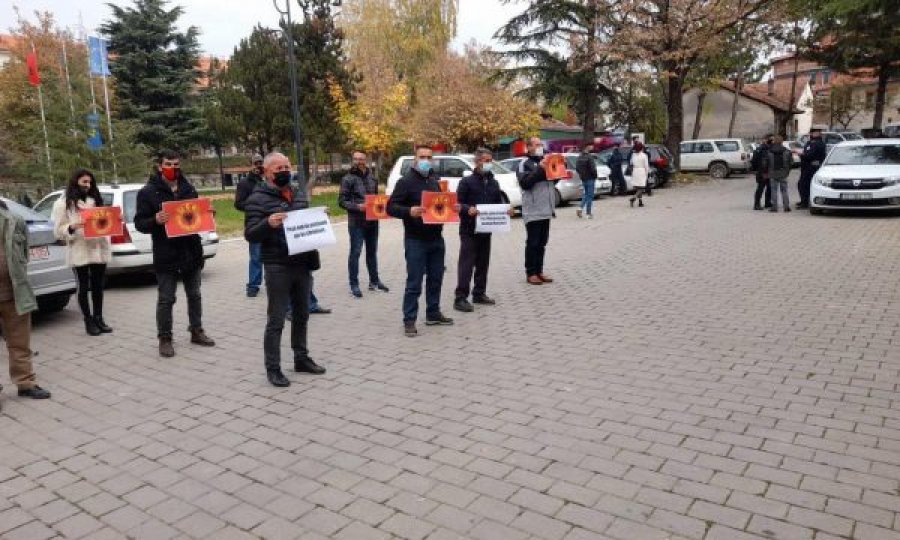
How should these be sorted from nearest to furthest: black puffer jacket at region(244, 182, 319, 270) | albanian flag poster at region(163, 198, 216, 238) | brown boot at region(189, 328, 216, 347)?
1. black puffer jacket at region(244, 182, 319, 270)
2. albanian flag poster at region(163, 198, 216, 238)
3. brown boot at region(189, 328, 216, 347)

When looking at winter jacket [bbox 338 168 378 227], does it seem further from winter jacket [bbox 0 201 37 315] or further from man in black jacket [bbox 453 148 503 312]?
winter jacket [bbox 0 201 37 315]

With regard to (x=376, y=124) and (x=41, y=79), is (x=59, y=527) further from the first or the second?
(x=376, y=124)

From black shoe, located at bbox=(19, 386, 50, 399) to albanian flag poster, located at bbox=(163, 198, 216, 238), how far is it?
1.66 metres

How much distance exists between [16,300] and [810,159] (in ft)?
52.4

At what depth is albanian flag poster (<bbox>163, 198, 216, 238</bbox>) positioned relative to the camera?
6.22 meters

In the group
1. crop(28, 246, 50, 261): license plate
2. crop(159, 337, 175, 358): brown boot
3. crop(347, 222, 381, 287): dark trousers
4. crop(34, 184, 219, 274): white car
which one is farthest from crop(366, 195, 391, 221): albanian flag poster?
crop(28, 246, 50, 261): license plate

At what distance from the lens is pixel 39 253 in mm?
7719

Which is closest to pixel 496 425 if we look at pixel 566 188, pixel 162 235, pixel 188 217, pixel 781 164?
pixel 188 217

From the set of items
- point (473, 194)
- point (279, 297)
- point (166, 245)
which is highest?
point (473, 194)

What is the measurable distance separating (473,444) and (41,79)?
18966mm

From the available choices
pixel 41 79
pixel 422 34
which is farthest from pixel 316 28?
pixel 422 34

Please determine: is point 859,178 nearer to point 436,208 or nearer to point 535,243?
point 535,243

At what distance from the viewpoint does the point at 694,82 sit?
124 feet

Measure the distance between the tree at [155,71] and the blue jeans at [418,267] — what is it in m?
28.8
